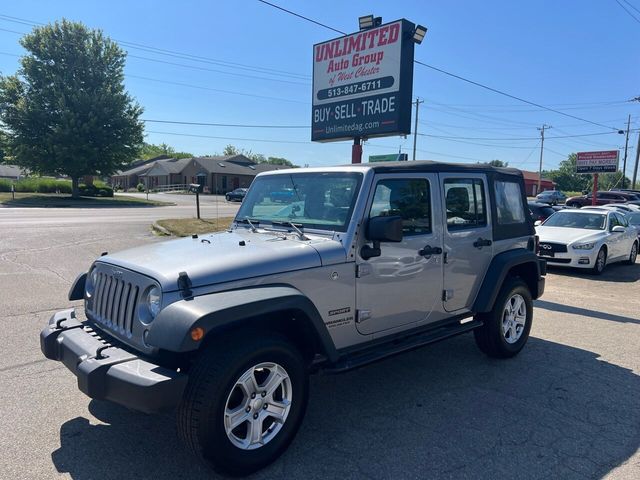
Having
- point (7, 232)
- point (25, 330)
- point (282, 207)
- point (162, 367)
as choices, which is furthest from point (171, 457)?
point (7, 232)

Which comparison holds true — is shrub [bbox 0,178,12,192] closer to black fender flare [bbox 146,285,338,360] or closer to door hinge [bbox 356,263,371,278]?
door hinge [bbox 356,263,371,278]

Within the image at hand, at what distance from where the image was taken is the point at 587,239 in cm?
1109

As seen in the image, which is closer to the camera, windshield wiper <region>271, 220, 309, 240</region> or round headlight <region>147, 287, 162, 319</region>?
round headlight <region>147, 287, 162, 319</region>

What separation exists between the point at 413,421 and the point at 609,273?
10160 millimetres

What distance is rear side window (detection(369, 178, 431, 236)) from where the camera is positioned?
3.87 meters

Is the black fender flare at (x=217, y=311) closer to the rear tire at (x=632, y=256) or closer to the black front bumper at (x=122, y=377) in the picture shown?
the black front bumper at (x=122, y=377)

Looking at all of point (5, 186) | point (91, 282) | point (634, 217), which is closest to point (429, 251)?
point (91, 282)

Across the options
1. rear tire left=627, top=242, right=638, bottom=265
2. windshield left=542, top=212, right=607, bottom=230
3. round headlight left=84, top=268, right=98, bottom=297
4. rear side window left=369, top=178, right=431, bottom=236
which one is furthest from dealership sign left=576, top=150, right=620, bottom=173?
round headlight left=84, top=268, right=98, bottom=297

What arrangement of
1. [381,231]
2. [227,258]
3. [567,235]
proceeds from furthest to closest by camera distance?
1. [567,235]
2. [381,231]
3. [227,258]

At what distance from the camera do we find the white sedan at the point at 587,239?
11.0m

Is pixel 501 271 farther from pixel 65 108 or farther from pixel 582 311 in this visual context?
pixel 65 108

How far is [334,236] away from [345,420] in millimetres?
1407

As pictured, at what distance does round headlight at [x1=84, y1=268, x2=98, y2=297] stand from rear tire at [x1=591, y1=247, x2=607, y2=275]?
10791mm

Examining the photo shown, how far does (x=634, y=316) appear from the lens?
7.25m
